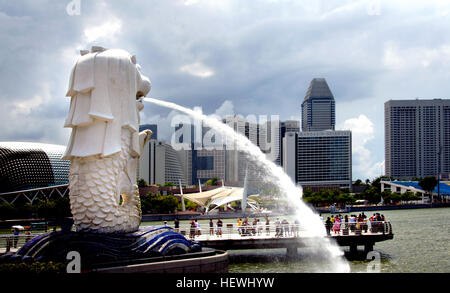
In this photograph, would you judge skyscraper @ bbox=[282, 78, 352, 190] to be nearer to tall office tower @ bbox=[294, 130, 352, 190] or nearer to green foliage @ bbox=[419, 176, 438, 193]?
tall office tower @ bbox=[294, 130, 352, 190]

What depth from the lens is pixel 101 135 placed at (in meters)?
14.8

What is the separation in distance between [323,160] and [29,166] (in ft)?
309

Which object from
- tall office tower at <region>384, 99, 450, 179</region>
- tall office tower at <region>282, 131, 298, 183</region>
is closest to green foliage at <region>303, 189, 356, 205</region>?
tall office tower at <region>282, 131, 298, 183</region>

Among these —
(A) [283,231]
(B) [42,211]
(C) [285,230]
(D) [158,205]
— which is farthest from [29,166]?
A: (C) [285,230]

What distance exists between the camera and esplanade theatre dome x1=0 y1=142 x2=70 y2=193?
249 ft

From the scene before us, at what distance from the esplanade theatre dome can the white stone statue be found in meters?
67.1

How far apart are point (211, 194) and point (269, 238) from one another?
60.9 metres

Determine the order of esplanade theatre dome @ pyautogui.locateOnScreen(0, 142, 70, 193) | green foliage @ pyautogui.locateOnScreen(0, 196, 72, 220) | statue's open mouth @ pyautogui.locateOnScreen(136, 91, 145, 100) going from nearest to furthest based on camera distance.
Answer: statue's open mouth @ pyautogui.locateOnScreen(136, 91, 145, 100) → green foliage @ pyautogui.locateOnScreen(0, 196, 72, 220) → esplanade theatre dome @ pyautogui.locateOnScreen(0, 142, 70, 193)

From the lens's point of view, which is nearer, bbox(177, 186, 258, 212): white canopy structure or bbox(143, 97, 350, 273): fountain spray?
bbox(143, 97, 350, 273): fountain spray

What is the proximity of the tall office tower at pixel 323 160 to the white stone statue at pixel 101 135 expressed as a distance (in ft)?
446

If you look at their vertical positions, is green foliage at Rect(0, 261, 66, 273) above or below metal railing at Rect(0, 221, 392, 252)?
above

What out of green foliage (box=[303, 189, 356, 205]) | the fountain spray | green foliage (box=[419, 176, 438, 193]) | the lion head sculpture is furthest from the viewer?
green foliage (box=[419, 176, 438, 193])
